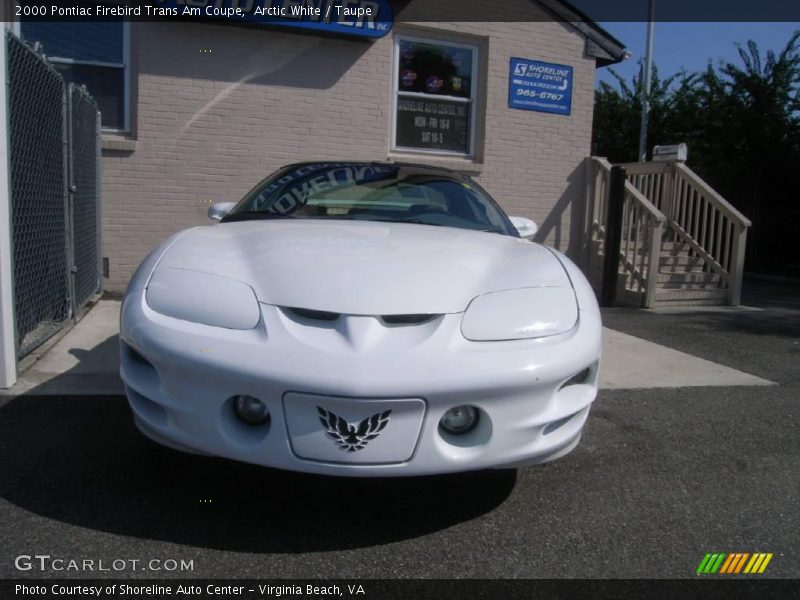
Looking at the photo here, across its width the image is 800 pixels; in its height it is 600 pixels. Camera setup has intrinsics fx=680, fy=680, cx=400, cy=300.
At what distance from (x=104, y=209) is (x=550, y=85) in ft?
18.6

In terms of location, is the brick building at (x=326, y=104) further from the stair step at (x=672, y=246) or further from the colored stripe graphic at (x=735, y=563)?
the colored stripe graphic at (x=735, y=563)

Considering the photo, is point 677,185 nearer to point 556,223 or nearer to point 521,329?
point 556,223

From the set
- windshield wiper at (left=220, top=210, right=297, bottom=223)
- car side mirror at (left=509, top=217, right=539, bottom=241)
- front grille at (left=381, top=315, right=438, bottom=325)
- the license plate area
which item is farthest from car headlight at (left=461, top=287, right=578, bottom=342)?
windshield wiper at (left=220, top=210, right=297, bottom=223)

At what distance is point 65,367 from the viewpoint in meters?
4.19

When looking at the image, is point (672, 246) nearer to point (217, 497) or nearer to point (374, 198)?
point (374, 198)

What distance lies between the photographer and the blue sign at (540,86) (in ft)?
28.4

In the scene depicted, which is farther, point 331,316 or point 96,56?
point 96,56

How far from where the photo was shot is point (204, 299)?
233cm

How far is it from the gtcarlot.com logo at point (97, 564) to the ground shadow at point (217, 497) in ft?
0.39

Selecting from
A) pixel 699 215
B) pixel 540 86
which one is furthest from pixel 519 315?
pixel 699 215

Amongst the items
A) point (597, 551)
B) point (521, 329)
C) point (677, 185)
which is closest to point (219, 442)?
point (521, 329)

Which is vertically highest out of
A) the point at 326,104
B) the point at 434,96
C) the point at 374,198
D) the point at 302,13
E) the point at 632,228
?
the point at 302,13

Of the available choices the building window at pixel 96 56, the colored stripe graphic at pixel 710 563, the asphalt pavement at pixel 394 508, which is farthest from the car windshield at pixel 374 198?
the building window at pixel 96 56

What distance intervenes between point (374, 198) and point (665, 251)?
22.2 ft
